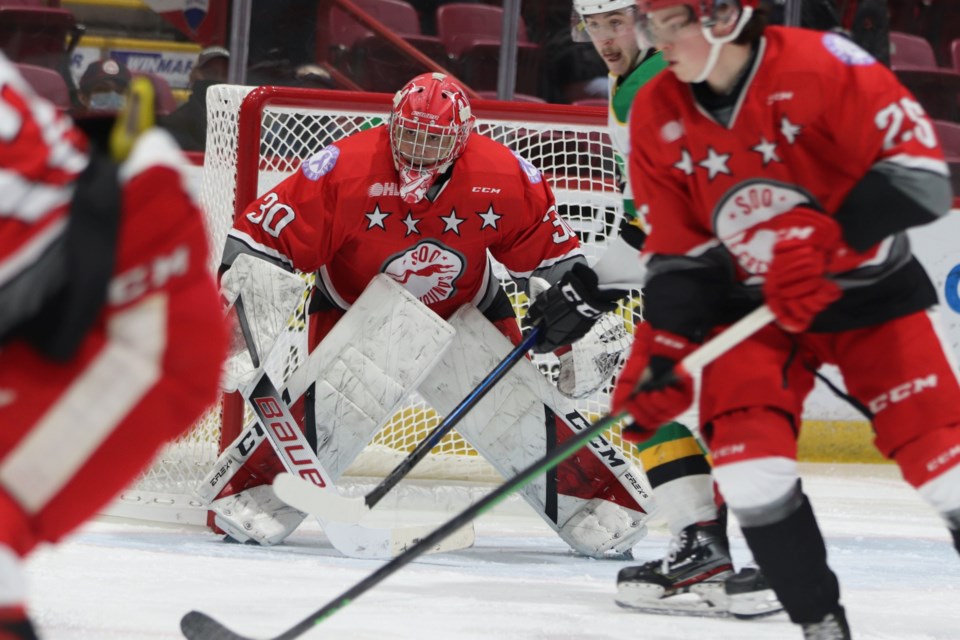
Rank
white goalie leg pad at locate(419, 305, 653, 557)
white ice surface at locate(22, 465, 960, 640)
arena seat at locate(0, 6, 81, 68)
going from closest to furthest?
1. white ice surface at locate(22, 465, 960, 640)
2. white goalie leg pad at locate(419, 305, 653, 557)
3. arena seat at locate(0, 6, 81, 68)

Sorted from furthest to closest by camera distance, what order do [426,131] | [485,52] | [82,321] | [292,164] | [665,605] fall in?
1. [485,52]
2. [292,164]
3. [426,131]
4. [665,605]
5. [82,321]

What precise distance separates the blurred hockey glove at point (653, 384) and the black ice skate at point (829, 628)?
34 cm

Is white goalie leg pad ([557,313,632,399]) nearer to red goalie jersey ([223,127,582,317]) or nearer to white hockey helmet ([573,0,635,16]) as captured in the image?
red goalie jersey ([223,127,582,317])

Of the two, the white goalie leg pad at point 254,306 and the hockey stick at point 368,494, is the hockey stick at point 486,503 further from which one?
the white goalie leg pad at point 254,306

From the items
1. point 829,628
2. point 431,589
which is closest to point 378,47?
point 431,589

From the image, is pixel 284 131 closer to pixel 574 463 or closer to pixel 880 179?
pixel 574 463

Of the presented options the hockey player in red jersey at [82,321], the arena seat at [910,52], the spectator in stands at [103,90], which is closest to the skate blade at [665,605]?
the hockey player in red jersey at [82,321]

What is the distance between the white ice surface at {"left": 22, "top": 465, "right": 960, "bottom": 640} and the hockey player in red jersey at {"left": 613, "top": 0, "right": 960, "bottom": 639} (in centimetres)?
52

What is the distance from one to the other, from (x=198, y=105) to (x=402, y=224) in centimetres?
165

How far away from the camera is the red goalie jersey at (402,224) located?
3.05 metres

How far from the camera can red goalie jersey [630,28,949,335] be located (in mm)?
1840

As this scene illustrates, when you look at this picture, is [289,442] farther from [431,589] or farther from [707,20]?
[707,20]

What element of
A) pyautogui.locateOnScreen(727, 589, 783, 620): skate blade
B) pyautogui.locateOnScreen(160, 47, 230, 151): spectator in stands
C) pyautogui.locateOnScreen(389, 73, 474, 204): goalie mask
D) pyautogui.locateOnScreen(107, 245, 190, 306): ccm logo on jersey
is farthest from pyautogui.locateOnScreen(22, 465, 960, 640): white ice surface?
pyautogui.locateOnScreen(160, 47, 230, 151): spectator in stands

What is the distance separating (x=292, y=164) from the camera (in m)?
3.58
